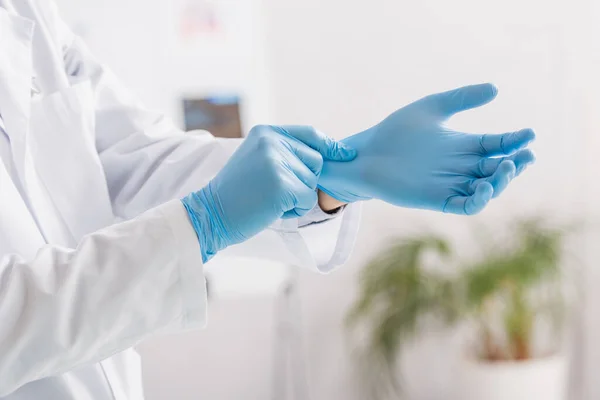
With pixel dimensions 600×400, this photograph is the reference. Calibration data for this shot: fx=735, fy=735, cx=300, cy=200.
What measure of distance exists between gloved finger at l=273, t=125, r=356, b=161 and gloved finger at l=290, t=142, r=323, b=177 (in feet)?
0.05

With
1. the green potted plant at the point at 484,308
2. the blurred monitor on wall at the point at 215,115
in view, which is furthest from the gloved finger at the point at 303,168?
the blurred monitor on wall at the point at 215,115

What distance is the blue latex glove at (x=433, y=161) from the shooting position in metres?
0.81

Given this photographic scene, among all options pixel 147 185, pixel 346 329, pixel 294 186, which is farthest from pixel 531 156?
pixel 346 329

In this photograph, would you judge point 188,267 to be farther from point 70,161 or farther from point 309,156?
point 70,161

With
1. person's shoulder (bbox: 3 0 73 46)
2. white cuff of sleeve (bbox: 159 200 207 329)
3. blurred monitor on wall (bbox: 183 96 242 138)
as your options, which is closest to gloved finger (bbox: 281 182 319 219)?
white cuff of sleeve (bbox: 159 200 207 329)

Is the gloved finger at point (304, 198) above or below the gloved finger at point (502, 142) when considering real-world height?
below

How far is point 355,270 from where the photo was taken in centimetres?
238

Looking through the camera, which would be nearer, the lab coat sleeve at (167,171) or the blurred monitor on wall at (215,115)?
the lab coat sleeve at (167,171)

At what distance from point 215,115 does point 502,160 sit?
1565 millimetres

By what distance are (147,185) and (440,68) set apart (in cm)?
148

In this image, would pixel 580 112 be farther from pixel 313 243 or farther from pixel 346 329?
pixel 313 243

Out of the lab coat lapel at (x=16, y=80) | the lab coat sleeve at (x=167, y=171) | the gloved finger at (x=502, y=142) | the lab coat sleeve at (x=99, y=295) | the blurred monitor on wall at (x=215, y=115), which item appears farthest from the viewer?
the blurred monitor on wall at (x=215, y=115)

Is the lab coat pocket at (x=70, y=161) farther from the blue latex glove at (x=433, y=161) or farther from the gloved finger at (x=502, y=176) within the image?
the gloved finger at (x=502, y=176)

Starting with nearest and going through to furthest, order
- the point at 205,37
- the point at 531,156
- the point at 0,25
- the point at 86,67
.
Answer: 1. the point at 531,156
2. the point at 0,25
3. the point at 86,67
4. the point at 205,37
